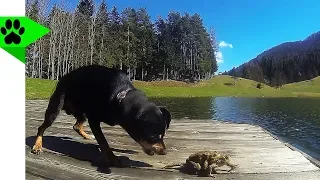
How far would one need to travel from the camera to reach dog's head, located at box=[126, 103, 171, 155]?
5.82 feet

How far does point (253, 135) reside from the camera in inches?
135

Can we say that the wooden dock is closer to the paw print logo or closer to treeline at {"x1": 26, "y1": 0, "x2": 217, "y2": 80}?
treeline at {"x1": 26, "y1": 0, "x2": 217, "y2": 80}

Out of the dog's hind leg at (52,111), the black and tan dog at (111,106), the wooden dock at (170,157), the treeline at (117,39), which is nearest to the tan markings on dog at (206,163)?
the wooden dock at (170,157)

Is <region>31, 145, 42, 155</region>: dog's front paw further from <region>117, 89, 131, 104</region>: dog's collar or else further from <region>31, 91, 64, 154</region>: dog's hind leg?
<region>117, 89, 131, 104</region>: dog's collar

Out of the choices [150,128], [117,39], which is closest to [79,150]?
[150,128]

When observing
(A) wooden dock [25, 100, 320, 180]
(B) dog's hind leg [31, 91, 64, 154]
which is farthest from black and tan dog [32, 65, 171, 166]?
(A) wooden dock [25, 100, 320, 180]

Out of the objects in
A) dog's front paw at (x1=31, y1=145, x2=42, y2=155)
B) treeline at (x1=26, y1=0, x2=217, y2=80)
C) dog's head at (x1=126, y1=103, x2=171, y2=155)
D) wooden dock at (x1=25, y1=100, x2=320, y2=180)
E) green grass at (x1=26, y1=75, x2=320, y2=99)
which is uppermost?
treeline at (x1=26, y1=0, x2=217, y2=80)

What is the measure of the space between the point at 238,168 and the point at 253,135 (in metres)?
1.41

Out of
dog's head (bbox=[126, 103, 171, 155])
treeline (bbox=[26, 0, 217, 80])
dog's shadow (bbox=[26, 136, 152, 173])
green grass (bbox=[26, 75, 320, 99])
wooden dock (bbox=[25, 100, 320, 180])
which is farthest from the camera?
treeline (bbox=[26, 0, 217, 80])

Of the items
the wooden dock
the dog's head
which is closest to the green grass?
the wooden dock

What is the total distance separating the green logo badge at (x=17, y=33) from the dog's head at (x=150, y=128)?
1050 millimetres

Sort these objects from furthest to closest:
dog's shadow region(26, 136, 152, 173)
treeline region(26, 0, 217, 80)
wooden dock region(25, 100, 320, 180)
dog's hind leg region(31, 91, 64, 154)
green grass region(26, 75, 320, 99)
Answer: treeline region(26, 0, 217, 80) → green grass region(26, 75, 320, 99) → dog's hind leg region(31, 91, 64, 154) → dog's shadow region(26, 136, 152, 173) → wooden dock region(25, 100, 320, 180)

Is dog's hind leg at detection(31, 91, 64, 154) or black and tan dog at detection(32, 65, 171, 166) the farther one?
dog's hind leg at detection(31, 91, 64, 154)

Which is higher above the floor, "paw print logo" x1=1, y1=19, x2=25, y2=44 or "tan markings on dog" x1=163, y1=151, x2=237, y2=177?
"paw print logo" x1=1, y1=19, x2=25, y2=44
